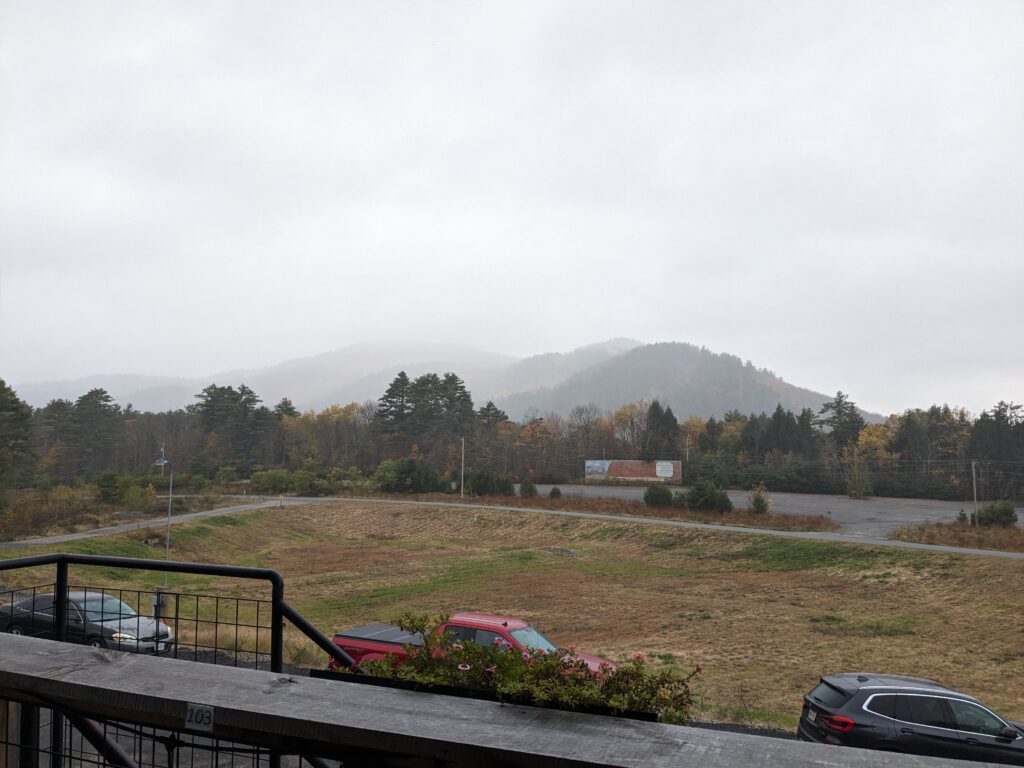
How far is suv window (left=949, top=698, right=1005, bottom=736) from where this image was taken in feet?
29.2

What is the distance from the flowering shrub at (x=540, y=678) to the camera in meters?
2.01

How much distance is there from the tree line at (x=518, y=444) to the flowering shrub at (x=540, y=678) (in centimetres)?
6046

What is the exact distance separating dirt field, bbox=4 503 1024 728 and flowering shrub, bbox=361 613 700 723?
9777 mm

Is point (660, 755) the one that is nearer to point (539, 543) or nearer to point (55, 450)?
point (539, 543)

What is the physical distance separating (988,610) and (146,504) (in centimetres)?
4599

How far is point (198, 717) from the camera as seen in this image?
6.29 ft

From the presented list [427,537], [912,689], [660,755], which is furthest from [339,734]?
[427,537]

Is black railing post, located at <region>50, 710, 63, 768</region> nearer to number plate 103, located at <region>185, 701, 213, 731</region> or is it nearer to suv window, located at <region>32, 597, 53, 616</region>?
number plate 103, located at <region>185, 701, 213, 731</region>

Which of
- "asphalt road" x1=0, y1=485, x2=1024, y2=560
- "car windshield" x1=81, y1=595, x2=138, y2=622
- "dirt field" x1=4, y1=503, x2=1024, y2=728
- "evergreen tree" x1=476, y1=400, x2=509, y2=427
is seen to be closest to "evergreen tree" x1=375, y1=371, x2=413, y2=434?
"evergreen tree" x1=476, y1=400, x2=509, y2=427

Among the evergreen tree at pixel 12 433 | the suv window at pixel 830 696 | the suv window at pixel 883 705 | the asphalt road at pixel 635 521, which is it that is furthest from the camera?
the evergreen tree at pixel 12 433

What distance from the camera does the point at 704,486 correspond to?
46.9m

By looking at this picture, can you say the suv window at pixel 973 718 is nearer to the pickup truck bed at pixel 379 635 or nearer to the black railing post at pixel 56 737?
the pickup truck bed at pixel 379 635

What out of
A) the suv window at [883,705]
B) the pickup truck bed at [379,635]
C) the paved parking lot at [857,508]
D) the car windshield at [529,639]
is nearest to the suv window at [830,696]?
the suv window at [883,705]

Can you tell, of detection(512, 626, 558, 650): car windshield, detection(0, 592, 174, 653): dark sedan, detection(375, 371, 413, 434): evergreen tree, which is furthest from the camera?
detection(375, 371, 413, 434): evergreen tree
